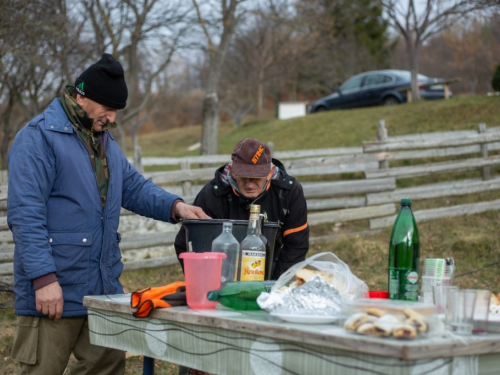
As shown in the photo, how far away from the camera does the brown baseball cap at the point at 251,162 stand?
131 inches

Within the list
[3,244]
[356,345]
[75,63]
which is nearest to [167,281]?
[3,244]

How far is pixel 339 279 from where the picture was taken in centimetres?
253

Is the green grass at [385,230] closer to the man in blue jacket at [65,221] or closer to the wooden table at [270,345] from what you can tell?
the man in blue jacket at [65,221]

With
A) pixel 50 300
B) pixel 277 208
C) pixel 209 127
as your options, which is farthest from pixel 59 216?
pixel 209 127

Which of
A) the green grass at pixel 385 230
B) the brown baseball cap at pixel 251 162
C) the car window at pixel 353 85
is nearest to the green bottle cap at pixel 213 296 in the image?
the brown baseball cap at pixel 251 162

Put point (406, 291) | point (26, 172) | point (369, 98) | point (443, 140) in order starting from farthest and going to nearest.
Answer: point (369, 98)
point (443, 140)
point (26, 172)
point (406, 291)

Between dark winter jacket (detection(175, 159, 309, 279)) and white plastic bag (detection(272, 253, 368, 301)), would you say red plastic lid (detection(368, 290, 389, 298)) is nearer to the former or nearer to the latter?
white plastic bag (detection(272, 253, 368, 301))

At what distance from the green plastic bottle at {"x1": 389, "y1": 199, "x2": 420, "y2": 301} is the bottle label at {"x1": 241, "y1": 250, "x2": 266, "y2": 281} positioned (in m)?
0.55

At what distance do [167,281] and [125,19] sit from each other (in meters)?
9.12

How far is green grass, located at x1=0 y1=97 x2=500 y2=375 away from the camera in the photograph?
275 inches

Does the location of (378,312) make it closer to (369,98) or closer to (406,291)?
(406,291)

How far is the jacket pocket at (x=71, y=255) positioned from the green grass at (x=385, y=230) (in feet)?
6.73

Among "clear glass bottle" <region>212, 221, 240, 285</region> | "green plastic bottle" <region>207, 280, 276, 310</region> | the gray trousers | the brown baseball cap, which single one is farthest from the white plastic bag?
the gray trousers

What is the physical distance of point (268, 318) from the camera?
2.25 m
